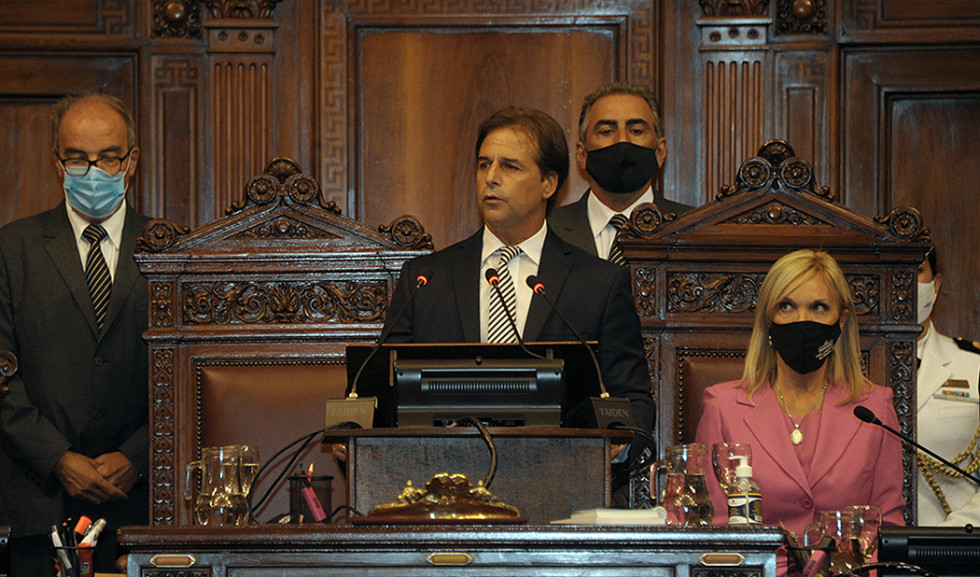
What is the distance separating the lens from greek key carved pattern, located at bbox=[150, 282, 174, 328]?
3826 millimetres

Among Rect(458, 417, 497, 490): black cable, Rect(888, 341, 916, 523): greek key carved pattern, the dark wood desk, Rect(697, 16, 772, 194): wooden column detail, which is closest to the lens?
the dark wood desk

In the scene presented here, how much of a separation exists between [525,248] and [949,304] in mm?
2412

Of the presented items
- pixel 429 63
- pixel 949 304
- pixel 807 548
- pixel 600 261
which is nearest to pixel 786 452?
pixel 600 261

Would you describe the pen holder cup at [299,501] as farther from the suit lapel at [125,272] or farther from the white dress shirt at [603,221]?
the white dress shirt at [603,221]

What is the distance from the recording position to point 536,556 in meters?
2.10

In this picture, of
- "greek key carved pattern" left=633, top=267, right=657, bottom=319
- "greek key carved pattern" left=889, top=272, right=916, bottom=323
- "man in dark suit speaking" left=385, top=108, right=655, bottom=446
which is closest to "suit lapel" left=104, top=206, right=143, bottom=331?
"man in dark suit speaking" left=385, top=108, right=655, bottom=446

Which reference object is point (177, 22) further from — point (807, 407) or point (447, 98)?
point (807, 407)

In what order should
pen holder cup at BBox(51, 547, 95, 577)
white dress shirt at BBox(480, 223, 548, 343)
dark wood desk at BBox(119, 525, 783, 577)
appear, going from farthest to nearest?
white dress shirt at BBox(480, 223, 548, 343) → pen holder cup at BBox(51, 547, 95, 577) → dark wood desk at BBox(119, 525, 783, 577)

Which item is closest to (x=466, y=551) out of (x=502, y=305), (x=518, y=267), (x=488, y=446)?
(x=488, y=446)

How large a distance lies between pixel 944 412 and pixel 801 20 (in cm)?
171

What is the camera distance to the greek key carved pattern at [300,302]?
387 cm

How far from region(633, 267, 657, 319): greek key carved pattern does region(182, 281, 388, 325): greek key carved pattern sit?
767mm

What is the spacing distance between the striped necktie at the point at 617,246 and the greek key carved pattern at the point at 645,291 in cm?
7

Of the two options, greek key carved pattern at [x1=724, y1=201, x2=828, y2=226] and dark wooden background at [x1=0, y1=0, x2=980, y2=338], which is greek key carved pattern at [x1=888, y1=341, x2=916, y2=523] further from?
dark wooden background at [x1=0, y1=0, x2=980, y2=338]
